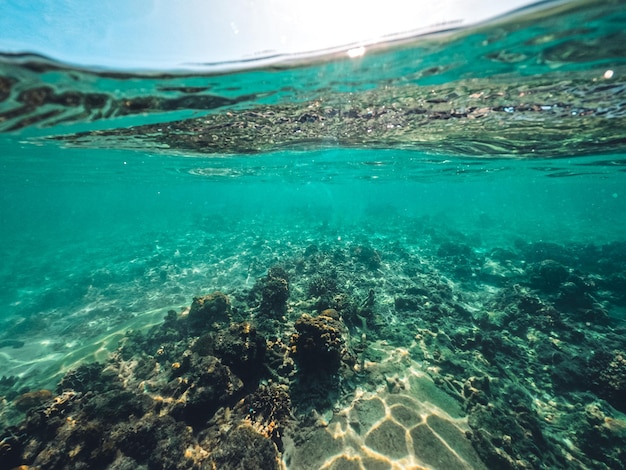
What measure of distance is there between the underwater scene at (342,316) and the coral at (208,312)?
0.06 metres

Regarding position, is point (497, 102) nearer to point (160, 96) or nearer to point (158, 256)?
point (160, 96)

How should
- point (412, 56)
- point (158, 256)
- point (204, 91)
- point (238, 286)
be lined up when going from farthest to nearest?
1. point (158, 256)
2. point (238, 286)
3. point (204, 91)
4. point (412, 56)

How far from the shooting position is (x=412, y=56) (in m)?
7.24

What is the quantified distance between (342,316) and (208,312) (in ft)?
Answer: 17.2

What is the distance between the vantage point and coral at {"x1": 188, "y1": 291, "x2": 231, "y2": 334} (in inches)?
416

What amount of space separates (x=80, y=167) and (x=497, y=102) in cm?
3212

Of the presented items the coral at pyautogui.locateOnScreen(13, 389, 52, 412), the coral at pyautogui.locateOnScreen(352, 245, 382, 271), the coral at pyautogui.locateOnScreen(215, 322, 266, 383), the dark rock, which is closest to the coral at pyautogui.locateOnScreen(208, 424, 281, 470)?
the coral at pyautogui.locateOnScreen(215, 322, 266, 383)

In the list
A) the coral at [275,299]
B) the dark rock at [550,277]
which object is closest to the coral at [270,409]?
the coral at [275,299]

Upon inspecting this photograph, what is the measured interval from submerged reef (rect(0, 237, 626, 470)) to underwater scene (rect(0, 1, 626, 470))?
51 mm

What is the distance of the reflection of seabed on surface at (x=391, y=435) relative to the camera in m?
5.47

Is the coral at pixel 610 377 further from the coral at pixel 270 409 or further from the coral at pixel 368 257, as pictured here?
the coral at pixel 368 257

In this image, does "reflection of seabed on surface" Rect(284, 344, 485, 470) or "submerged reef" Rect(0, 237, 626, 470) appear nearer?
"reflection of seabed on surface" Rect(284, 344, 485, 470)

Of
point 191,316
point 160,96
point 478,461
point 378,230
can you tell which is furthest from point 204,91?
point 378,230

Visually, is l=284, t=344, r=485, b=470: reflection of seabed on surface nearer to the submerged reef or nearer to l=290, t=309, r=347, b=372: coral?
the submerged reef
